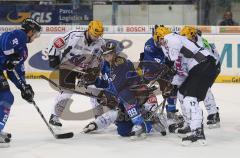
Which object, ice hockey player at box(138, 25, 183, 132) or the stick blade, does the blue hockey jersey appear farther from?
ice hockey player at box(138, 25, 183, 132)

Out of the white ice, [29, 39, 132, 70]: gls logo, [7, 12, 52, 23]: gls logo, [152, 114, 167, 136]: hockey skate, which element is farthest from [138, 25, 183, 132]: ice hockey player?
[7, 12, 52, 23]: gls logo

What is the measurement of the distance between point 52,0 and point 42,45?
1.54 meters

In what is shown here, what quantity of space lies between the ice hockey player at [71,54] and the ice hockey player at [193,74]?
1.09m

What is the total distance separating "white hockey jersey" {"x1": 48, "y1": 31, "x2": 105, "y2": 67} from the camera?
21.4ft

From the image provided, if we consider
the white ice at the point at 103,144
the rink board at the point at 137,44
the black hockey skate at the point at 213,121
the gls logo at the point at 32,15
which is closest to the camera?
the white ice at the point at 103,144

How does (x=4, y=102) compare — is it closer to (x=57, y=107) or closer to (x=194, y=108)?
(x=57, y=107)

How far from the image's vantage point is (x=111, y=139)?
6016mm

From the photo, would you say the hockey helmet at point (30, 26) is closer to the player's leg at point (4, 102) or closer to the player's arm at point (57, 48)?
the player's leg at point (4, 102)

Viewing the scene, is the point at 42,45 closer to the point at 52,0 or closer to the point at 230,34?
the point at 52,0

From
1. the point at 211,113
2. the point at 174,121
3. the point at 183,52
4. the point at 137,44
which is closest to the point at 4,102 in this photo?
the point at 183,52

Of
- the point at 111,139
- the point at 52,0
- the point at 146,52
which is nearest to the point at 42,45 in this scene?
the point at 52,0

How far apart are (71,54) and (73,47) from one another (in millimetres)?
105

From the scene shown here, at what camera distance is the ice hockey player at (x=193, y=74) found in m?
5.58

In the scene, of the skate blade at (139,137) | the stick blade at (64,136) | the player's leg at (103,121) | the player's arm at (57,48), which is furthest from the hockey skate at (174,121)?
the player's arm at (57,48)
